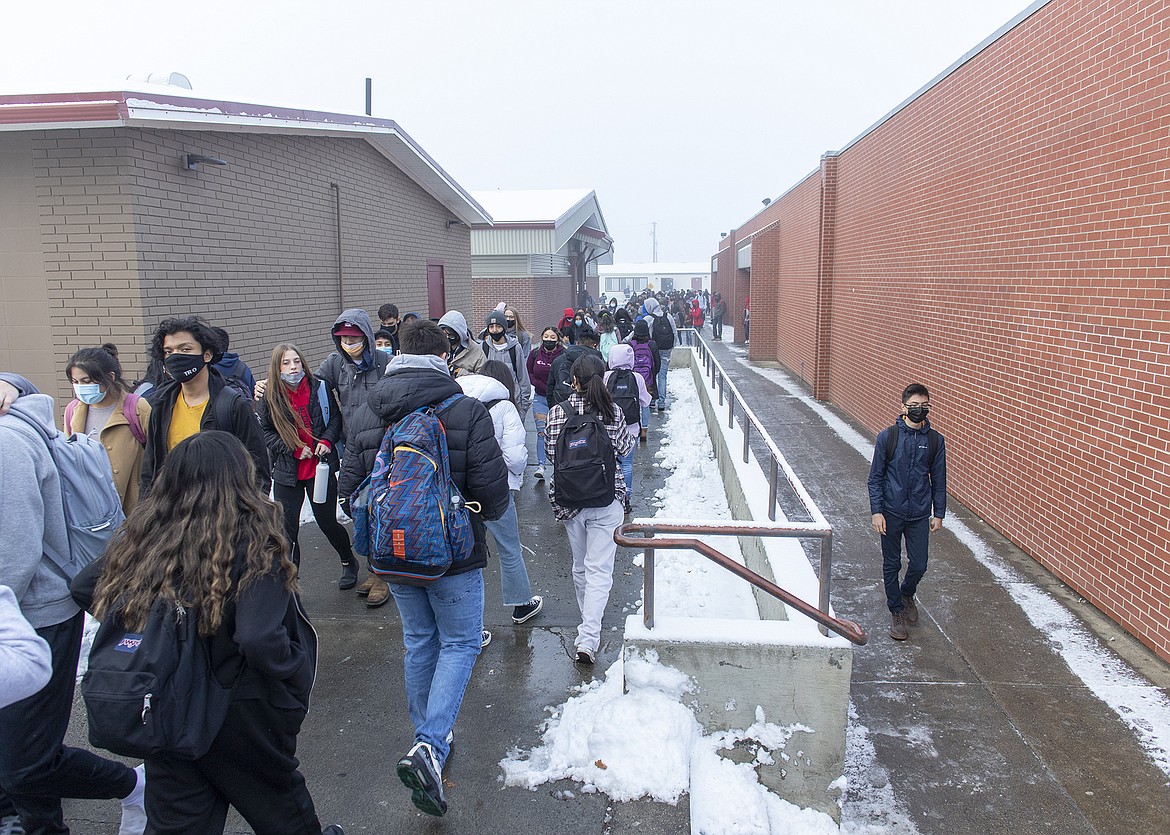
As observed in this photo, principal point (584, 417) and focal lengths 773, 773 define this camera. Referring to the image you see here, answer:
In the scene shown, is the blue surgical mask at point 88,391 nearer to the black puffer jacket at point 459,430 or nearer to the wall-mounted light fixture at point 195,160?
the black puffer jacket at point 459,430

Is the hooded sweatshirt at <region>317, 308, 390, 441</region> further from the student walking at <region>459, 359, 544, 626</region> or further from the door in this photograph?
the door

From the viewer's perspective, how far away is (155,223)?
6.84 m

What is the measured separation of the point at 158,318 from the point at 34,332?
102 centimetres

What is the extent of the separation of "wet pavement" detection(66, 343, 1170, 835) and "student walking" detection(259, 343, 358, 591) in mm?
687

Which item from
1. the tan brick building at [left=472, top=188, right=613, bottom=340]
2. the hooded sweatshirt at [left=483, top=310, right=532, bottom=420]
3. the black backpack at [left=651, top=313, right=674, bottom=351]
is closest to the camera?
the hooded sweatshirt at [left=483, top=310, right=532, bottom=420]

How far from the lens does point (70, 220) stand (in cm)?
656

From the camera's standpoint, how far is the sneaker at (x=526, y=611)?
204 inches

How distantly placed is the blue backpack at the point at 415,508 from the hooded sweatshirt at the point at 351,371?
95.5 inches

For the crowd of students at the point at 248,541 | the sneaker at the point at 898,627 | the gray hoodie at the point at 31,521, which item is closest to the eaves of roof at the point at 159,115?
the crowd of students at the point at 248,541

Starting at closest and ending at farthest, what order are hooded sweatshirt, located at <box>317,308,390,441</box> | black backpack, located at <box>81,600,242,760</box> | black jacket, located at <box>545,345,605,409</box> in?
black backpack, located at <box>81,600,242,760</box> → hooded sweatshirt, located at <box>317,308,390,441</box> → black jacket, located at <box>545,345,605,409</box>

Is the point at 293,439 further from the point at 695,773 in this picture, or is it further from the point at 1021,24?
the point at 1021,24

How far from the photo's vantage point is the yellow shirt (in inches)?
162

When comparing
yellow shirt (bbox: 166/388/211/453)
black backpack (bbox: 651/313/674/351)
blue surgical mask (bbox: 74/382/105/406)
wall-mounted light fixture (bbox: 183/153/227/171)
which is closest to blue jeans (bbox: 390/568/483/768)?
yellow shirt (bbox: 166/388/211/453)

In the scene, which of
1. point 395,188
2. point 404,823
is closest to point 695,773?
point 404,823
